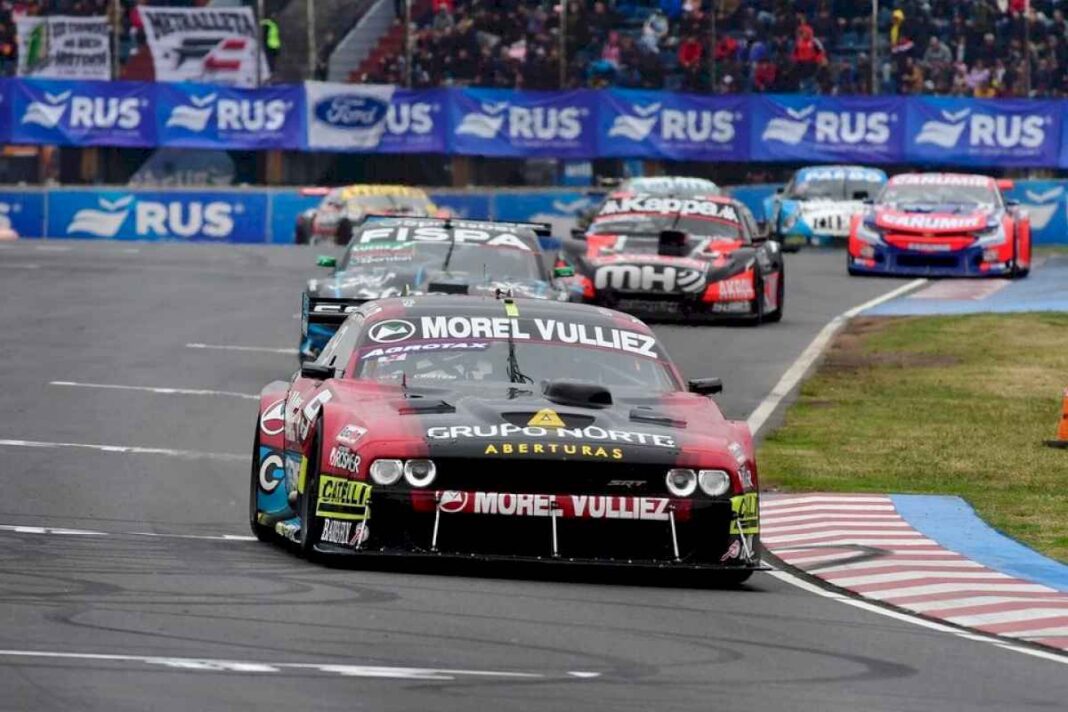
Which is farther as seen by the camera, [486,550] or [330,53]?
[330,53]

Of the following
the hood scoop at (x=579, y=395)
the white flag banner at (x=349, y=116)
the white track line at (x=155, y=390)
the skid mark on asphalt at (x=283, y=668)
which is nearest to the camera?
the skid mark on asphalt at (x=283, y=668)

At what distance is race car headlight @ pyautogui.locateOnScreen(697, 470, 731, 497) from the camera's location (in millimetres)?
9352

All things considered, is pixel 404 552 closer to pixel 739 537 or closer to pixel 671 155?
pixel 739 537

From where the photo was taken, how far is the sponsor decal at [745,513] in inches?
371

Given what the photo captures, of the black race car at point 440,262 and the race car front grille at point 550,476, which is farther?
the black race car at point 440,262

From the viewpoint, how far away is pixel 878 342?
2295 centimetres

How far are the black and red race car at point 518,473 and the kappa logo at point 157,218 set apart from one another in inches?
1146

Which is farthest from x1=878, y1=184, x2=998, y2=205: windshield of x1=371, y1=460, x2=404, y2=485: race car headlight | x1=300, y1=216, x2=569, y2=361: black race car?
x1=371, y1=460, x2=404, y2=485: race car headlight

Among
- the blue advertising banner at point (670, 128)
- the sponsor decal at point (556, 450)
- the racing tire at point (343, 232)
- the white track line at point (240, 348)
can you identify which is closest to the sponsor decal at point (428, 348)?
the sponsor decal at point (556, 450)

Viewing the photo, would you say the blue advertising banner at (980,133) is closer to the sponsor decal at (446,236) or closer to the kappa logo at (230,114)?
the kappa logo at (230,114)

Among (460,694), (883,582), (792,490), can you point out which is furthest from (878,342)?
(460,694)

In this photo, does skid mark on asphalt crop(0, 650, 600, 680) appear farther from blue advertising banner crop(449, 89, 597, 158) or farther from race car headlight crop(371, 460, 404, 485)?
blue advertising banner crop(449, 89, 597, 158)

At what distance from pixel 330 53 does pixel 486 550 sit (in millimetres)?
31663

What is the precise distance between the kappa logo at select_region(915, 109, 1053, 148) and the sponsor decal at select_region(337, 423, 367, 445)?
31.7 metres
